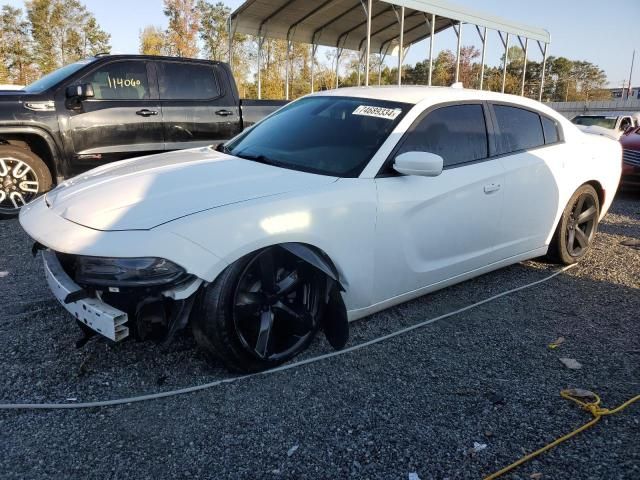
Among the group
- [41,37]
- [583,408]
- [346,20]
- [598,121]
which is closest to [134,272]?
[583,408]

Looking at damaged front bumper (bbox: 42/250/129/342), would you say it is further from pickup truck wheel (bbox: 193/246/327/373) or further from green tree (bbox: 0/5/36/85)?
green tree (bbox: 0/5/36/85)

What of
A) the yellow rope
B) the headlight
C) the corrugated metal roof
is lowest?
the yellow rope

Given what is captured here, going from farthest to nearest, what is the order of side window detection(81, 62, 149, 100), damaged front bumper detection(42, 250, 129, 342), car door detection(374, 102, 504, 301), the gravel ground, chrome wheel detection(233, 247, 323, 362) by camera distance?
1. side window detection(81, 62, 149, 100)
2. car door detection(374, 102, 504, 301)
3. chrome wheel detection(233, 247, 323, 362)
4. damaged front bumper detection(42, 250, 129, 342)
5. the gravel ground

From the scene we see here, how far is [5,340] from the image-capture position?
2887mm

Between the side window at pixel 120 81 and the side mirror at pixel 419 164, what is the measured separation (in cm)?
447

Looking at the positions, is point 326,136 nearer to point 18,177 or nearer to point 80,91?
point 80,91

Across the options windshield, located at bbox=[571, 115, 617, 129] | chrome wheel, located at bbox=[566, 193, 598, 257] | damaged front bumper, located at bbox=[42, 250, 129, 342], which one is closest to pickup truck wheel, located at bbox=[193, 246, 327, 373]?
damaged front bumper, located at bbox=[42, 250, 129, 342]

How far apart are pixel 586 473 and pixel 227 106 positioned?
593 cm

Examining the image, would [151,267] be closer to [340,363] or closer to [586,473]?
[340,363]

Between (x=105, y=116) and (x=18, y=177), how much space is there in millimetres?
1180

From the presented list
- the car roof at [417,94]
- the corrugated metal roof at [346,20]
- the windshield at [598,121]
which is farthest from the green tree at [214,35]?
the car roof at [417,94]

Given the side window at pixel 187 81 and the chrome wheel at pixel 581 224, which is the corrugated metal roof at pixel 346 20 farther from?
the chrome wheel at pixel 581 224

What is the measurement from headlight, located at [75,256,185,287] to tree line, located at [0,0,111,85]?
34.4 meters

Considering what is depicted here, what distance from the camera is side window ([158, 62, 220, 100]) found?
6406 millimetres
